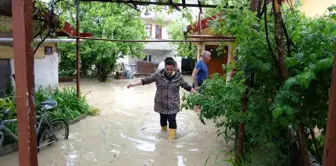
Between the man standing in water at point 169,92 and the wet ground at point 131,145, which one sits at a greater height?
the man standing in water at point 169,92

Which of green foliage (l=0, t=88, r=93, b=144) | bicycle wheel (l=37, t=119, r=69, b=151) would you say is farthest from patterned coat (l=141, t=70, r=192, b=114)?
green foliage (l=0, t=88, r=93, b=144)

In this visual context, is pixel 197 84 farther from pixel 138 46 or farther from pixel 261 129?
pixel 138 46

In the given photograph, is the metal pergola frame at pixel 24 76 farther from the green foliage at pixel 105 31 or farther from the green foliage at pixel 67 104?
the green foliage at pixel 105 31

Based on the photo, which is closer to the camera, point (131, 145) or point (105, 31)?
point (131, 145)

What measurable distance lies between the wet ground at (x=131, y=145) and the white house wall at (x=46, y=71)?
2.56 metres

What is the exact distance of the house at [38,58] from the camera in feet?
22.1

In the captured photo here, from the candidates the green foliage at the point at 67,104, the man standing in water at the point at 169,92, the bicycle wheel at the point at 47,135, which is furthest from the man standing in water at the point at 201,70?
the bicycle wheel at the point at 47,135

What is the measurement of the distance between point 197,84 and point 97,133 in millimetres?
2831

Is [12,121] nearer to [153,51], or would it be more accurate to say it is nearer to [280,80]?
[280,80]

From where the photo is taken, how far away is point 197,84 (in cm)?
714

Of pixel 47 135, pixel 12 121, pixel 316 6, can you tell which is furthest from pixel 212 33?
pixel 12 121

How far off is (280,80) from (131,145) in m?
3.12

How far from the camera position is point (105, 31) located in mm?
14367

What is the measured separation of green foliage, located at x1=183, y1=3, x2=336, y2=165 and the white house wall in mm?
6860
